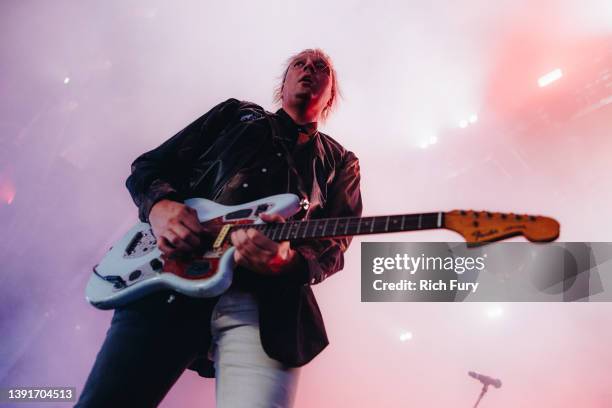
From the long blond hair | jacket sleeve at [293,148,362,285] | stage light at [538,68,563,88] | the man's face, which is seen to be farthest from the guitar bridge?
stage light at [538,68,563,88]

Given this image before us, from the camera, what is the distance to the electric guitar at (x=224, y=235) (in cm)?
112

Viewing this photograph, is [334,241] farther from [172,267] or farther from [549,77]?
[549,77]

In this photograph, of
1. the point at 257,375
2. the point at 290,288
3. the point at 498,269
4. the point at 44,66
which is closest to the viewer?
the point at 257,375

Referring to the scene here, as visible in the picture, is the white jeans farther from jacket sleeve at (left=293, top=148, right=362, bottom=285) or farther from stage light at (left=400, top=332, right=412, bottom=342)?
stage light at (left=400, top=332, right=412, bottom=342)

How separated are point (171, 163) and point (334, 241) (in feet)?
2.16

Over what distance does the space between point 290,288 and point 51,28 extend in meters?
3.64

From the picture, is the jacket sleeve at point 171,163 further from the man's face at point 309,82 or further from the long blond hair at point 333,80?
the long blond hair at point 333,80

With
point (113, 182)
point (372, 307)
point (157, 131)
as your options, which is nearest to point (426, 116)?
point (372, 307)

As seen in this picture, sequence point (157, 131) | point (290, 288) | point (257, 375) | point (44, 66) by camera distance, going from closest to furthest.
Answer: point (257, 375), point (290, 288), point (44, 66), point (157, 131)

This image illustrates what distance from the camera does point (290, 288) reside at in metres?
1.33

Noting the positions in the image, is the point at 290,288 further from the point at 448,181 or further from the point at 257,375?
the point at 448,181

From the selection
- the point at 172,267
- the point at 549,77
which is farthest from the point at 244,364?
the point at 549,77

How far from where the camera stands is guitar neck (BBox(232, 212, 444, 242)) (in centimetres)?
118

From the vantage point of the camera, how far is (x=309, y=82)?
1.90m
